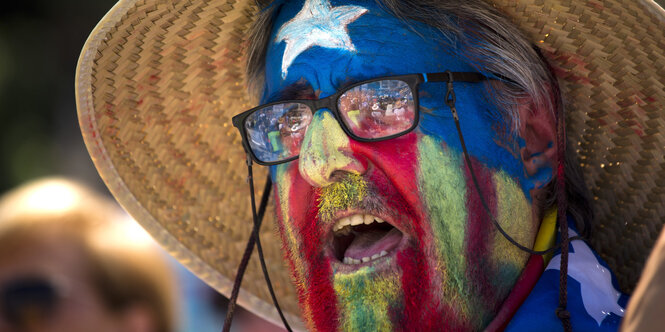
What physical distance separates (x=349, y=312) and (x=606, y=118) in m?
0.97

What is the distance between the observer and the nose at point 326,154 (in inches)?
77.1

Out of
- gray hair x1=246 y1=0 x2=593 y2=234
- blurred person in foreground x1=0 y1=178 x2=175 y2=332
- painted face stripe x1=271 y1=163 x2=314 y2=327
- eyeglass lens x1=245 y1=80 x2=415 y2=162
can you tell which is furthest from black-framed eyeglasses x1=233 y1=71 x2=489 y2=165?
blurred person in foreground x1=0 y1=178 x2=175 y2=332

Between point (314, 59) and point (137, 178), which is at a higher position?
point (314, 59)

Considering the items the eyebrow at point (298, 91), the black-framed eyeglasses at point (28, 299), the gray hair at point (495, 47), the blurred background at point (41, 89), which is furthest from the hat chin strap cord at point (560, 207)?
the blurred background at point (41, 89)

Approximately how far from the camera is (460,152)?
6.57ft

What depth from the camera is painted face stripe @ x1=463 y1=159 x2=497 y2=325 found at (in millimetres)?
1953

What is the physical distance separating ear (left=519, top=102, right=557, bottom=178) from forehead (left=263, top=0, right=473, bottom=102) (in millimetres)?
227

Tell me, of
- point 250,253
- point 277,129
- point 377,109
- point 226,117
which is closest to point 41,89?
point 226,117

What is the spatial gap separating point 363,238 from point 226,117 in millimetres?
805

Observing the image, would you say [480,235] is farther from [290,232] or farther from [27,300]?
[27,300]

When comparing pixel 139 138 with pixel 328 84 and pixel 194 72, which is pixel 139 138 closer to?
pixel 194 72

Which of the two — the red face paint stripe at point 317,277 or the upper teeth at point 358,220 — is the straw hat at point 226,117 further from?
the upper teeth at point 358,220

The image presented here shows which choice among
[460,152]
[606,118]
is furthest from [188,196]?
[606,118]

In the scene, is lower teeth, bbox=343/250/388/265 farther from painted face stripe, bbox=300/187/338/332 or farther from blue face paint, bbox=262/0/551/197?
blue face paint, bbox=262/0/551/197
